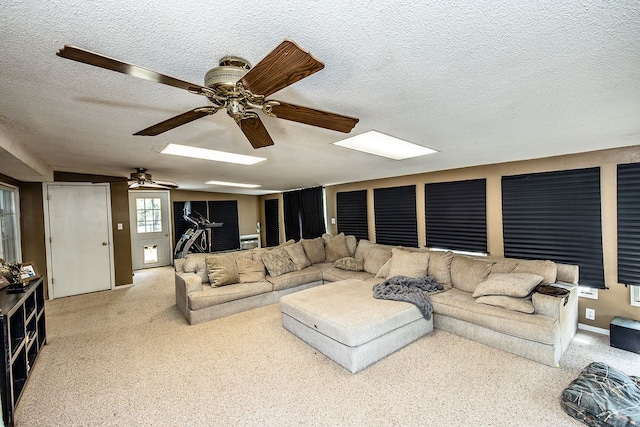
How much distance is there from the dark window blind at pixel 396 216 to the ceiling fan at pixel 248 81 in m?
3.61

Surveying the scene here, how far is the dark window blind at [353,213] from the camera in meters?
5.88

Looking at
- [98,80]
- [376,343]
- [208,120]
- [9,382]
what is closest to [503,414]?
[376,343]

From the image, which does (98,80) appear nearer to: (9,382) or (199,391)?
(9,382)

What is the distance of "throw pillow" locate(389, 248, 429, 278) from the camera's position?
3857 mm

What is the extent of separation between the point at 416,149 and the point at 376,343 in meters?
2.09

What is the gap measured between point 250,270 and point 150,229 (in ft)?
15.5

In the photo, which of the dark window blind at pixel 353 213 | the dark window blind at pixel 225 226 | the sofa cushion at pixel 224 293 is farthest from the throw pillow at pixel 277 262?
the dark window blind at pixel 225 226

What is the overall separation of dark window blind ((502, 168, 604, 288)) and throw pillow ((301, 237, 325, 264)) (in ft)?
10.1

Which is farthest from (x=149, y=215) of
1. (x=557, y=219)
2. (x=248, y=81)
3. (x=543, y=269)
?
(x=557, y=219)

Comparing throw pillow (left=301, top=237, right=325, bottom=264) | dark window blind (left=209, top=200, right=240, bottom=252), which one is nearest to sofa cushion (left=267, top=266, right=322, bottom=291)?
throw pillow (left=301, top=237, right=325, bottom=264)

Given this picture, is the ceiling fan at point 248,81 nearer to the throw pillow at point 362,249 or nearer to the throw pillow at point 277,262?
the throw pillow at point 277,262

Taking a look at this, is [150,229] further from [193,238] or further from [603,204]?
[603,204]

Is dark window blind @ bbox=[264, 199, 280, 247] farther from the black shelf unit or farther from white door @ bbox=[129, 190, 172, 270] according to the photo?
the black shelf unit

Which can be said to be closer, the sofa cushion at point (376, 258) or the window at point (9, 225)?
the window at point (9, 225)
